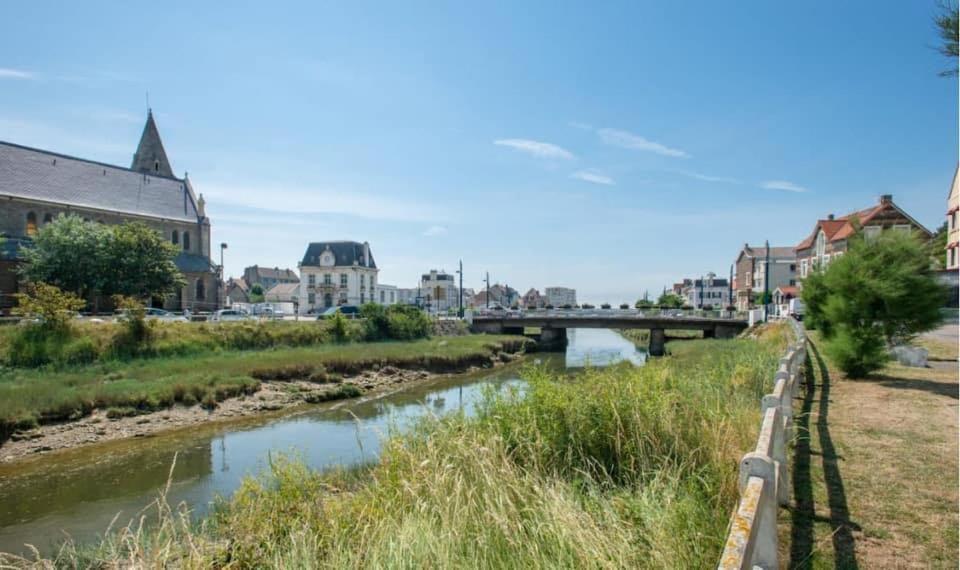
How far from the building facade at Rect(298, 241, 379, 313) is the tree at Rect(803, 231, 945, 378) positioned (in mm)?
67615

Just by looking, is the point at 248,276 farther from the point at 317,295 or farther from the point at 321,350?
the point at 321,350

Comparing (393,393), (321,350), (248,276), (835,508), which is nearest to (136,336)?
(321,350)

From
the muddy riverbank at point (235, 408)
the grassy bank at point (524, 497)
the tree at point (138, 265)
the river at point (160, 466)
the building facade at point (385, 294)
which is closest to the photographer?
the grassy bank at point (524, 497)

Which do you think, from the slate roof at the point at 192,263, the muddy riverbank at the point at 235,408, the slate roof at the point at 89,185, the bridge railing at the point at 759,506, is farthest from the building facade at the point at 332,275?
the bridge railing at the point at 759,506

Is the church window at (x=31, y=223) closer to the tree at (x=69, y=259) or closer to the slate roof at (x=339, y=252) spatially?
the tree at (x=69, y=259)

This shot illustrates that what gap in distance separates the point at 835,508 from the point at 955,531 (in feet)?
2.84

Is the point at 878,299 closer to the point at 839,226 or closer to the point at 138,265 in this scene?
the point at 138,265

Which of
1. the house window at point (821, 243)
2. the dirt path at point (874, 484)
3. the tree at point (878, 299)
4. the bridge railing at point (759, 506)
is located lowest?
the dirt path at point (874, 484)

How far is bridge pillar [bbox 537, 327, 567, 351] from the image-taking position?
50.8m

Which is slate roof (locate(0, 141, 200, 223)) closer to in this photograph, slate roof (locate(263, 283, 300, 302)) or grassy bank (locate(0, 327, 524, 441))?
grassy bank (locate(0, 327, 524, 441))

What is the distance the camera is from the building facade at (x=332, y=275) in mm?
77125

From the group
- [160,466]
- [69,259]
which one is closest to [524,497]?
[160,466]

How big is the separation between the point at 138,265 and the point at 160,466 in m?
27.8

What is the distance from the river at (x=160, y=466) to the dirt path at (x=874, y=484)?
3847mm
